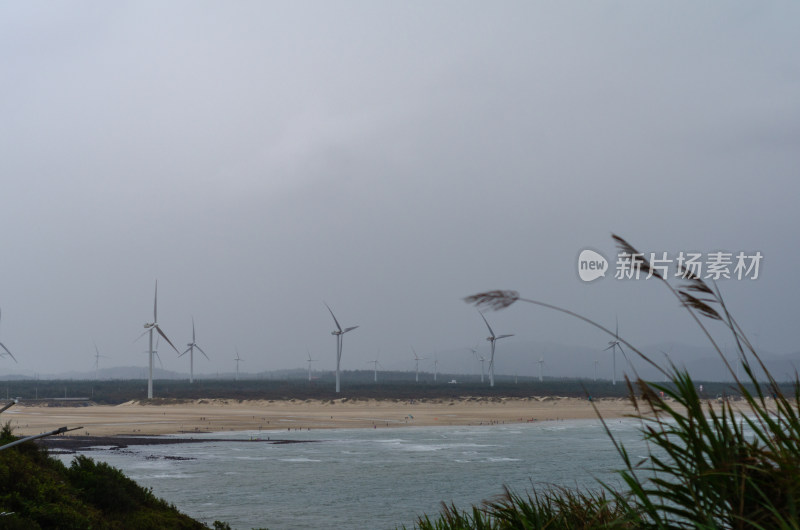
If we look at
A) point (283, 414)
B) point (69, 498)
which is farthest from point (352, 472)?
point (283, 414)

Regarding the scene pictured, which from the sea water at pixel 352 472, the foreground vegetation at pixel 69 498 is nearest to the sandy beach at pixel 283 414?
the sea water at pixel 352 472

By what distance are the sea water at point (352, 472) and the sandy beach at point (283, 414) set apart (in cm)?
1157

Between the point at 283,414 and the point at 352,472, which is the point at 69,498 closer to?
the point at 352,472

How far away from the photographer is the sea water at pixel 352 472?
33312 millimetres

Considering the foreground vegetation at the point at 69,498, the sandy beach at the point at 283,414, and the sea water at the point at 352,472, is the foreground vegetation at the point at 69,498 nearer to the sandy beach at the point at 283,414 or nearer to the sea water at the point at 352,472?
the sea water at the point at 352,472

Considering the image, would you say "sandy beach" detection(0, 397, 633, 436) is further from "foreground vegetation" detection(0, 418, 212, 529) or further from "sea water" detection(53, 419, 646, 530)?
"foreground vegetation" detection(0, 418, 212, 529)

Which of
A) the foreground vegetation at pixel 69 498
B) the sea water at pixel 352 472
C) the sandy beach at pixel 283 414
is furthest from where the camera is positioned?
the sandy beach at pixel 283 414

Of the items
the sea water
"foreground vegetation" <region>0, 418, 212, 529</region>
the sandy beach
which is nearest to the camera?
"foreground vegetation" <region>0, 418, 212, 529</region>

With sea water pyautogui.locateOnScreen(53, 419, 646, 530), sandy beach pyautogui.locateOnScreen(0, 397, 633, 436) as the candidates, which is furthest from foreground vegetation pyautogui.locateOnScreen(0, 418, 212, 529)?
sandy beach pyautogui.locateOnScreen(0, 397, 633, 436)

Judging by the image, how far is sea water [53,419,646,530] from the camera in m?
33.3

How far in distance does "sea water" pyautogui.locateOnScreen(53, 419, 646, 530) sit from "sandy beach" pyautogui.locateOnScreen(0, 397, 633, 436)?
37.9ft

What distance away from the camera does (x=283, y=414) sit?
100312 millimetres

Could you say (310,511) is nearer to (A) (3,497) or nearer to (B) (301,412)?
(A) (3,497)

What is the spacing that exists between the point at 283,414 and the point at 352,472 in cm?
5706
